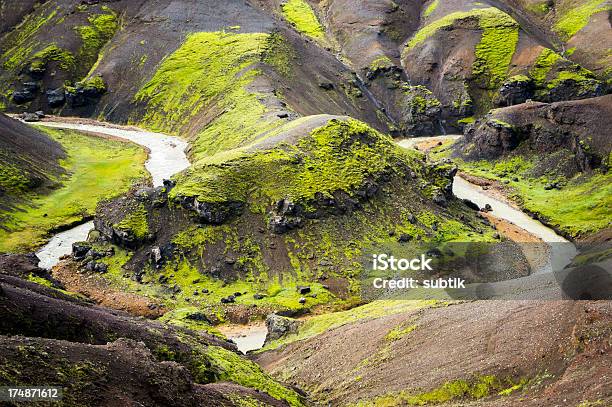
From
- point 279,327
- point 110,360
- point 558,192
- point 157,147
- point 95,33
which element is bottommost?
point 279,327

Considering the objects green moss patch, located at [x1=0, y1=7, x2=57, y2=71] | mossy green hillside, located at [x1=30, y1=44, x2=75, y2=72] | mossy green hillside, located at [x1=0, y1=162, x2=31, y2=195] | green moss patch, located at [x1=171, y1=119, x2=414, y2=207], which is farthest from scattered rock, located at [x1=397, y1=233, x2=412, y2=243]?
green moss patch, located at [x1=0, y1=7, x2=57, y2=71]

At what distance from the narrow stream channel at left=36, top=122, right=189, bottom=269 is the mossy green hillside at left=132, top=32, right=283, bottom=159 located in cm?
378

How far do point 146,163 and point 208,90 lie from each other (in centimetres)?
2962

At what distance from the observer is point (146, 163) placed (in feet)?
393

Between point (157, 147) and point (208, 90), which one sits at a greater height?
point (208, 90)

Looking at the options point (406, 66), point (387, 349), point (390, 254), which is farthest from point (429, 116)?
point (387, 349)

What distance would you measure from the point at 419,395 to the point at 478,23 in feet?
534

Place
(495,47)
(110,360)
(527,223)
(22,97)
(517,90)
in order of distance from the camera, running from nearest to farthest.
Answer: (110,360), (527,223), (517,90), (22,97), (495,47)

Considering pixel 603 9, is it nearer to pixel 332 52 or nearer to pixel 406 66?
pixel 406 66

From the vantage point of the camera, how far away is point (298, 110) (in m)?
125

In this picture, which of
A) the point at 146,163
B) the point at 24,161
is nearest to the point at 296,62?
the point at 146,163

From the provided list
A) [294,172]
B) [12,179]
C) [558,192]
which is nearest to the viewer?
[294,172]

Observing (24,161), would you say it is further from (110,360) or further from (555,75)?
(555,75)

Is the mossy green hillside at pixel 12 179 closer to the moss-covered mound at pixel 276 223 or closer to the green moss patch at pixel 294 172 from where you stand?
the moss-covered mound at pixel 276 223
